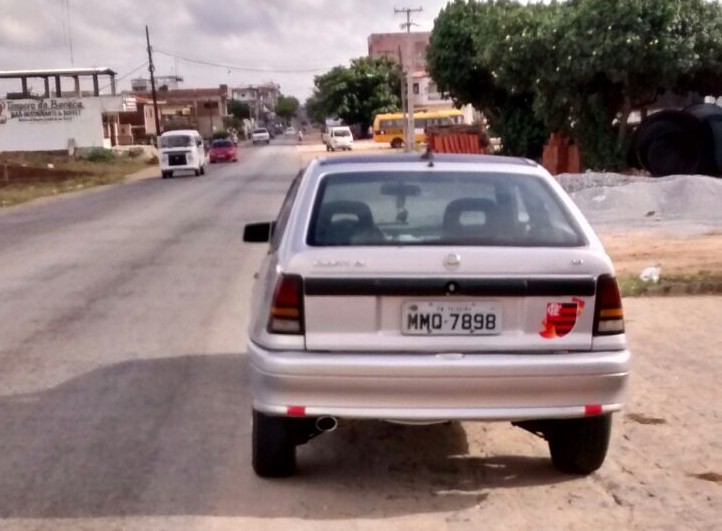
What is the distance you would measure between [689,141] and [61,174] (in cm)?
3213

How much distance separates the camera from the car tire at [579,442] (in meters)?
5.84

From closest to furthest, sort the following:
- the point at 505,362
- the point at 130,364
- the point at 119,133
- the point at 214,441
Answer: the point at 505,362 → the point at 214,441 → the point at 130,364 → the point at 119,133

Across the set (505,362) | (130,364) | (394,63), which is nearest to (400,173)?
(505,362)

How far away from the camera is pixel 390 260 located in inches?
211

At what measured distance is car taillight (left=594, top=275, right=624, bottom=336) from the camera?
17.9ft

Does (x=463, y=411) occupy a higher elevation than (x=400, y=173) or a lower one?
lower

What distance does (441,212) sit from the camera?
615 cm

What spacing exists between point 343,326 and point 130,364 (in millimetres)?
4102

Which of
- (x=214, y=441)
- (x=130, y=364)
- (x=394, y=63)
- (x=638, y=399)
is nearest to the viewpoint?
(x=214, y=441)

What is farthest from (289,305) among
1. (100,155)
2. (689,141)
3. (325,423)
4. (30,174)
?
(100,155)

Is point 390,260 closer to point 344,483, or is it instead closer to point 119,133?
point 344,483

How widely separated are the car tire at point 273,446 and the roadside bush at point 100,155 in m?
64.1

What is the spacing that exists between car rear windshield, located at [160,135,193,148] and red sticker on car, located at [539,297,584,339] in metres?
45.9

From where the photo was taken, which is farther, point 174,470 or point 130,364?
point 130,364
